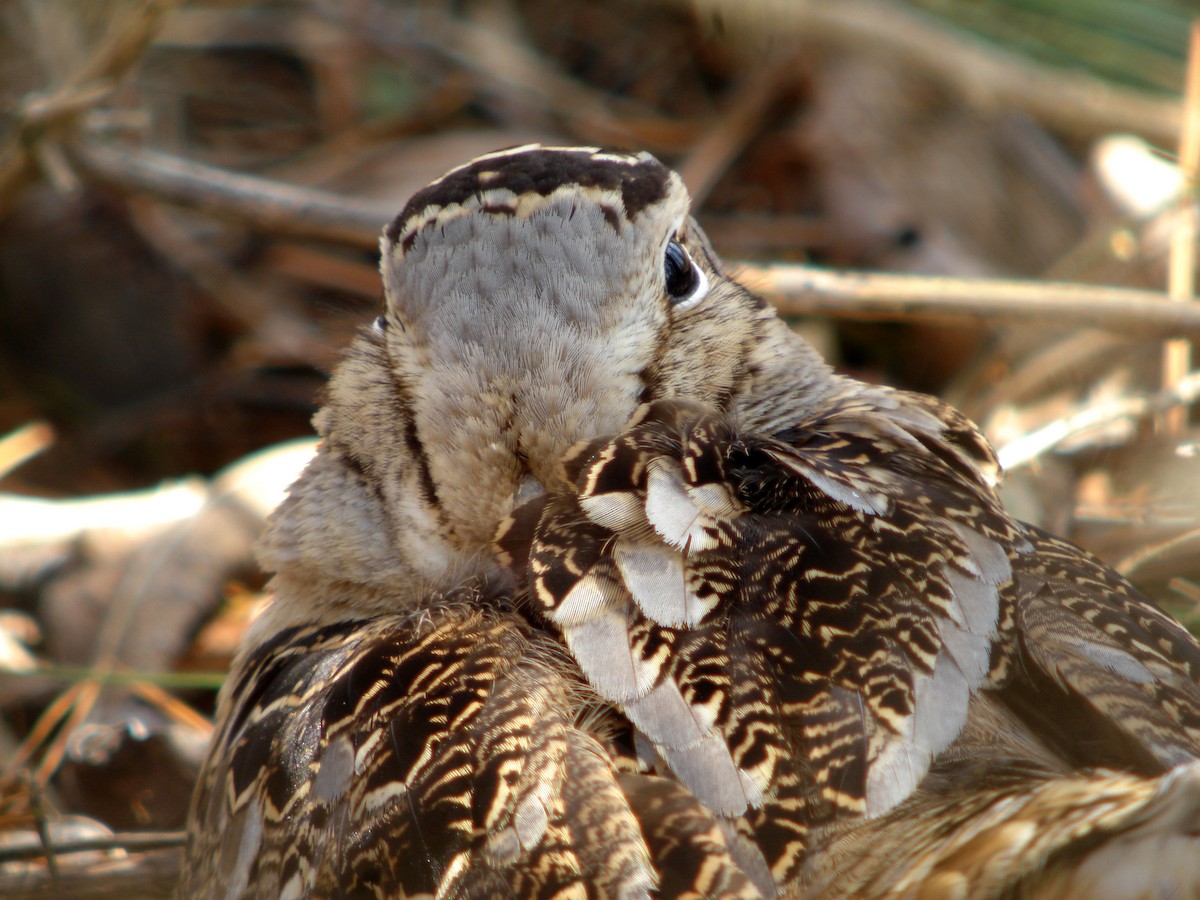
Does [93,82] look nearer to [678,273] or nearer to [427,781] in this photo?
[678,273]

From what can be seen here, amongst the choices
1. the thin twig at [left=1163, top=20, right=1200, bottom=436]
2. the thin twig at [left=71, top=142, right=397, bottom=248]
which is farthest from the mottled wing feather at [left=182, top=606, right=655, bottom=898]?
the thin twig at [left=1163, top=20, right=1200, bottom=436]

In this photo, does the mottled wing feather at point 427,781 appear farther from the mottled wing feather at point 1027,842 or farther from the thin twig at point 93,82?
the thin twig at point 93,82

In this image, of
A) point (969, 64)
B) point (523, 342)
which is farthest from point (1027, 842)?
point (969, 64)

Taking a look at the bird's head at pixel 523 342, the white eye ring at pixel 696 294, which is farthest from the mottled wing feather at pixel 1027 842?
the white eye ring at pixel 696 294

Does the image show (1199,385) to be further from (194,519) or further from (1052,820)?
(194,519)

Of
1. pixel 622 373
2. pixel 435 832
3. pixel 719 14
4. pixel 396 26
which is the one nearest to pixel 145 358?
pixel 396 26
